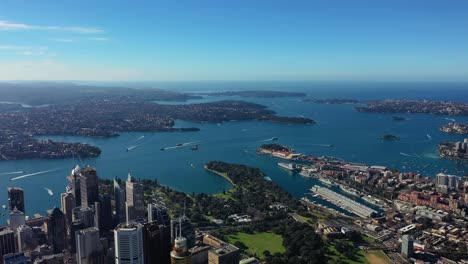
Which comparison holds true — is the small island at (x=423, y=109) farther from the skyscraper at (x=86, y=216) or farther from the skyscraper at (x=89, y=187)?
the skyscraper at (x=86, y=216)

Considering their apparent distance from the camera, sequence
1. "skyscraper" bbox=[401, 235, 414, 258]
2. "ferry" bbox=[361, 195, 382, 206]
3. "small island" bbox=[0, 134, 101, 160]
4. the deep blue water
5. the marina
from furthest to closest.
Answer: "small island" bbox=[0, 134, 101, 160] → the deep blue water → "ferry" bbox=[361, 195, 382, 206] → the marina → "skyscraper" bbox=[401, 235, 414, 258]

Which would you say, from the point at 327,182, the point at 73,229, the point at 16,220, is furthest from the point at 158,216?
the point at 327,182

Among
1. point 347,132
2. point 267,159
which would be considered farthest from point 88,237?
point 347,132

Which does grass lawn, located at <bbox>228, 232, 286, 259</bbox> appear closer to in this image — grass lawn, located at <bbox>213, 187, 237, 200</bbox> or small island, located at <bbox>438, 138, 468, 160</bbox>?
grass lawn, located at <bbox>213, 187, 237, 200</bbox>

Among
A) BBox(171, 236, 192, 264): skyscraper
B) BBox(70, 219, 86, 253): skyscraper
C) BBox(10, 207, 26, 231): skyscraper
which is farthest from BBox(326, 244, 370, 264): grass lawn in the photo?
BBox(10, 207, 26, 231): skyscraper

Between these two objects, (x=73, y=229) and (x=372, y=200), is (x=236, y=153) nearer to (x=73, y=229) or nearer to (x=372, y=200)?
(x=372, y=200)

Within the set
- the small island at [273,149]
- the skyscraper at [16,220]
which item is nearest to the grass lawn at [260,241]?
the skyscraper at [16,220]
